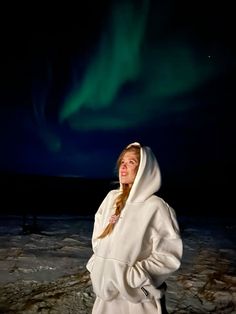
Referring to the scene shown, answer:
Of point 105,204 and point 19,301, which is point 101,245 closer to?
point 105,204

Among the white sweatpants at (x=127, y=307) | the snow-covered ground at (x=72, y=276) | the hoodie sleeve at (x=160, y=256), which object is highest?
the hoodie sleeve at (x=160, y=256)

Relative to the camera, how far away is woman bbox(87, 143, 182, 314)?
156 centimetres

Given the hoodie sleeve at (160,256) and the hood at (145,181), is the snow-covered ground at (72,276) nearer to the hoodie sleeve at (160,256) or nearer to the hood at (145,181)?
the hoodie sleeve at (160,256)

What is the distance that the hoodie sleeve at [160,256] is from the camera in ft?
5.02

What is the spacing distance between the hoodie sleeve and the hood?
15cm

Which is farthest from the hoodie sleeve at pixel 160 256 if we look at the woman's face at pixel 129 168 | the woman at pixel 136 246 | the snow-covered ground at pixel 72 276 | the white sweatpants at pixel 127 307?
the snow-covered ground at pixel 72 276

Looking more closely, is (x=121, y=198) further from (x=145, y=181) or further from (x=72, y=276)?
(x=72, y=276)

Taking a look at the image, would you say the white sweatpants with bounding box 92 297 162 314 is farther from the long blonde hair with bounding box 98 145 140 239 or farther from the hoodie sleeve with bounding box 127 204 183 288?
the long blonde hair with bounding box 98 145 140 239

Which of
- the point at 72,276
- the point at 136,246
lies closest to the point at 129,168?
the point at 136,246

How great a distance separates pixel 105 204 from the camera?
197cm

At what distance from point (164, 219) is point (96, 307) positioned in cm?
71

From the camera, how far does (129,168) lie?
5.85 feet

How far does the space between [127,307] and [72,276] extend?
9.16ft

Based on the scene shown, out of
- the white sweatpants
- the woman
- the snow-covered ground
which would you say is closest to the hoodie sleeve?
the woman
